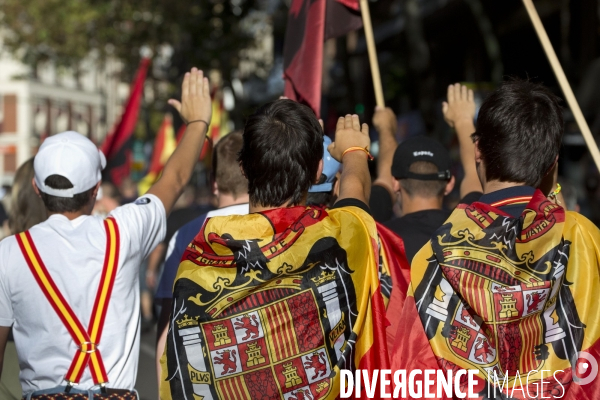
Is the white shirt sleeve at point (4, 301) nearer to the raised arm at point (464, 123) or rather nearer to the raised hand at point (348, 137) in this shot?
the raised hand at point (348, 137)

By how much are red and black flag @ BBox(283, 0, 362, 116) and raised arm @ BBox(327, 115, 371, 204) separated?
1.78 metres

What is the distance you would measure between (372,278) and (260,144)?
53 cm

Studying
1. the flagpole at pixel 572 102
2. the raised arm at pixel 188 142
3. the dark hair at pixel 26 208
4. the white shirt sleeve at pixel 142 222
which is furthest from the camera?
the dark hair at pixel 26 208

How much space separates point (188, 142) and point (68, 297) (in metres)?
0.82

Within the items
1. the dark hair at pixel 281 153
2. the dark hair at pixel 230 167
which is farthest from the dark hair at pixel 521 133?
the dark hair at pixel 230 167

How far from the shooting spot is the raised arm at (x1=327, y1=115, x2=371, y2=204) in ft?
9.77

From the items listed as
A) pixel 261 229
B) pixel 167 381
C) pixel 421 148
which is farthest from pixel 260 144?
pixel 421 148

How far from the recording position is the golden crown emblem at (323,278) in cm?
267

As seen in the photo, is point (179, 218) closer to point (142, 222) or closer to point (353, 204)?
point (142, 222)

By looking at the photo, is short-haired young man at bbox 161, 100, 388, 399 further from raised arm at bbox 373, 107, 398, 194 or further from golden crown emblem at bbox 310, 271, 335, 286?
raised arm at bbox 373, 107, 398, 194

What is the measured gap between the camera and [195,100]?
374 centimetres

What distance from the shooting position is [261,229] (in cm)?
269

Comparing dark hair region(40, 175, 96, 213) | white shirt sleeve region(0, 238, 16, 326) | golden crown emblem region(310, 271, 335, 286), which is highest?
dark hair region(40, 175, 96, 213)

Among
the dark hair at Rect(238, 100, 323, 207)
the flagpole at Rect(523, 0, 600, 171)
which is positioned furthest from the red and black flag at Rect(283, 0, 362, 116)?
the dark hair at Rect(238, 100, 323, 207)
